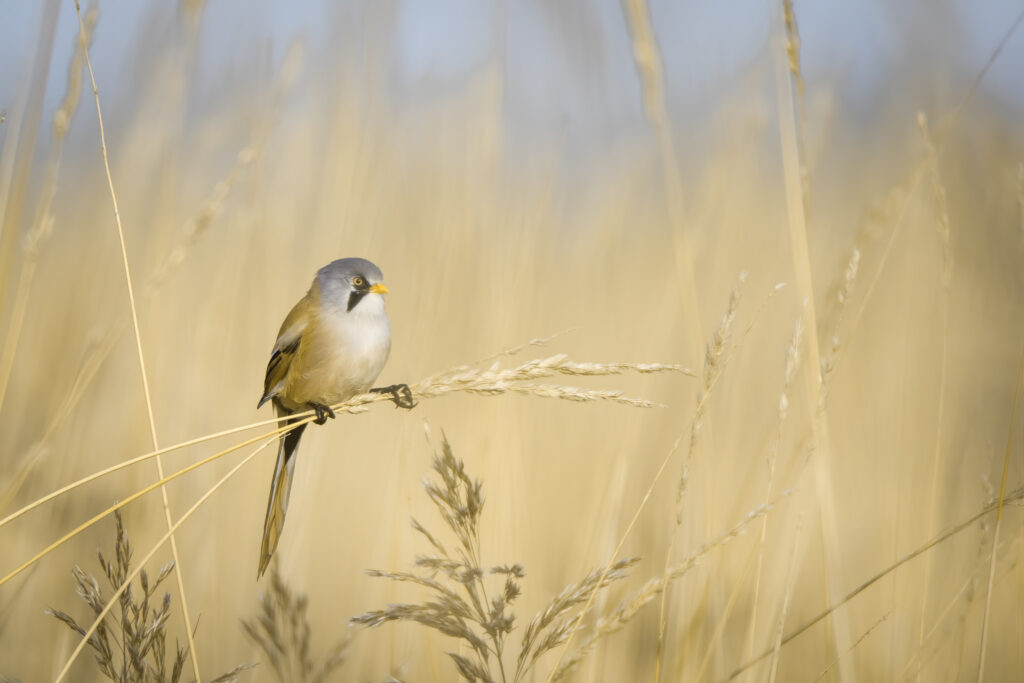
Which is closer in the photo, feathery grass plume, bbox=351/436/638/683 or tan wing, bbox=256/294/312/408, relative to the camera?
feathery grass plume, bbox=351/436/638/683

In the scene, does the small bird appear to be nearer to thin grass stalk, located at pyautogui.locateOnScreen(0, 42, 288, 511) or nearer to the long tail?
the long tail

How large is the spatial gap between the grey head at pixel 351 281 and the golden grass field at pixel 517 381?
0.19m

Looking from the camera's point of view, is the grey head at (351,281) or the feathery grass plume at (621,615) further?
the grey head at (351,281)

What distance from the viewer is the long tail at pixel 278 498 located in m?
1.55

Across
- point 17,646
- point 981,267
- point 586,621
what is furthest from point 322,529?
point 981,267

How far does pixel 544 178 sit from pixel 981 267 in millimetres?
1827

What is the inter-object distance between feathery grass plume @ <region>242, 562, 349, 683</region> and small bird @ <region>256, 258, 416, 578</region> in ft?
0.83

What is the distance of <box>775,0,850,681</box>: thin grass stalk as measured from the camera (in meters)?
1.53

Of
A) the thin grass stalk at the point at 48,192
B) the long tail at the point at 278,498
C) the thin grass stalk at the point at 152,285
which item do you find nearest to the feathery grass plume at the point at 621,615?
the long tail at the point at 278,498

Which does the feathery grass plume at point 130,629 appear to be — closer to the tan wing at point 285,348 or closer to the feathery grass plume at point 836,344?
the tan wing at point 285,348

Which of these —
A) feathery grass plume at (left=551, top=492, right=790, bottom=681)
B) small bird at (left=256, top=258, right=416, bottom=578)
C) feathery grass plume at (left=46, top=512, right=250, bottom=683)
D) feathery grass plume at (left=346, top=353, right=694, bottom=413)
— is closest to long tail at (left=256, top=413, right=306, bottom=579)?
small bird at (left=256, top=258, right=416, bottom=578)

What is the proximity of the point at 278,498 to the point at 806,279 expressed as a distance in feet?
4.10

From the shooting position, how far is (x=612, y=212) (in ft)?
9.05

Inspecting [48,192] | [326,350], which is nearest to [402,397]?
[326,350]
